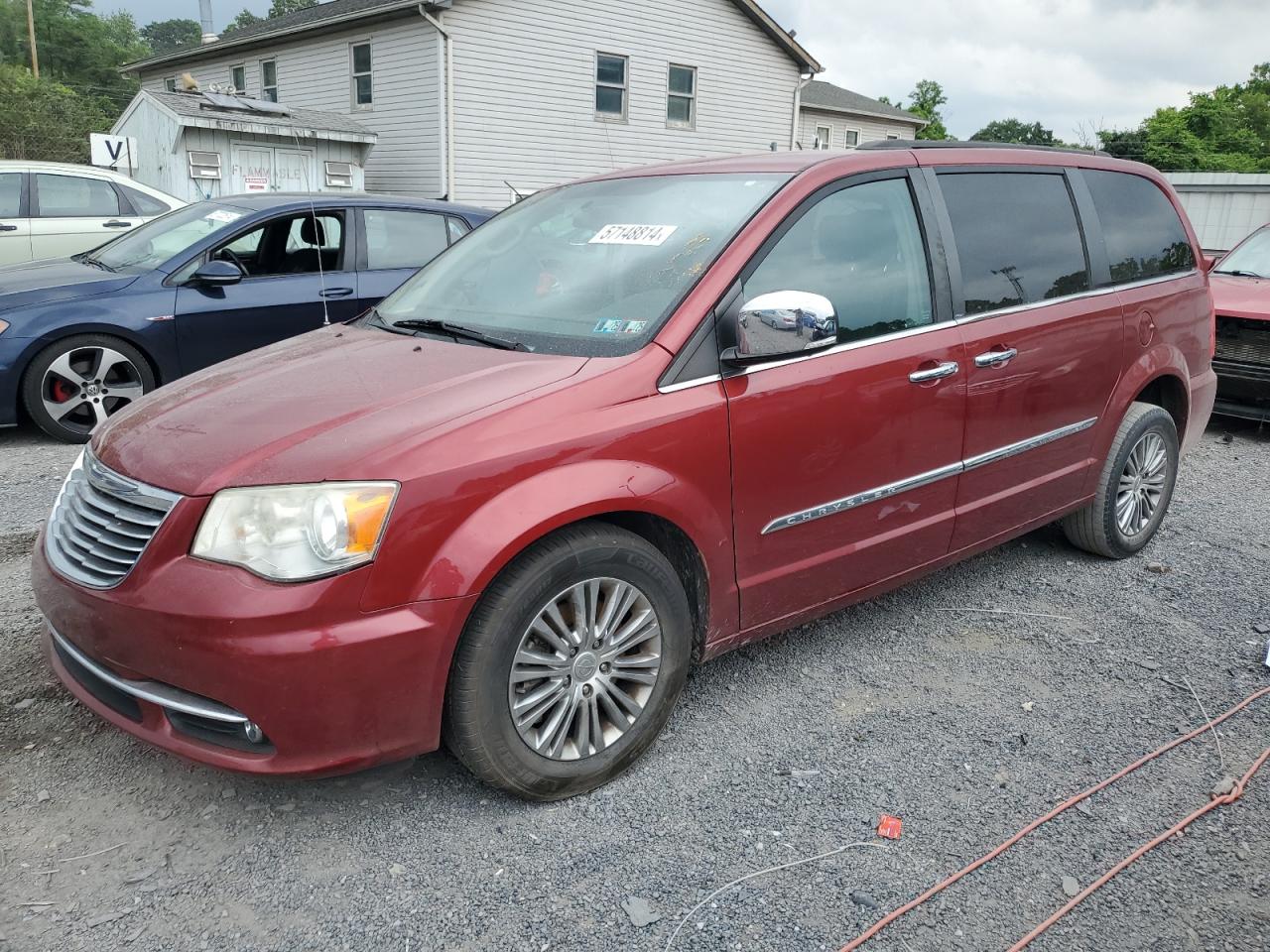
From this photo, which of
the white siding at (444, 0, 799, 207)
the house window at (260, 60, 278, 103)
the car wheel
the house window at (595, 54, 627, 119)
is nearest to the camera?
the car wheel

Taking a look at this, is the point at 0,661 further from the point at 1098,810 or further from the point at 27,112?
the point at 27,112

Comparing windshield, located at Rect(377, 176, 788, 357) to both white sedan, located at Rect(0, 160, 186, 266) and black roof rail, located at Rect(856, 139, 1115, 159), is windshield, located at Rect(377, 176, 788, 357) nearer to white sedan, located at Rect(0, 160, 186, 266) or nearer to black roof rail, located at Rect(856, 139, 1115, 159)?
black roof rail, located at Rect(856, 139, 1115, 159)

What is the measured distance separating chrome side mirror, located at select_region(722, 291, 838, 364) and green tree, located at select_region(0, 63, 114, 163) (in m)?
26.2

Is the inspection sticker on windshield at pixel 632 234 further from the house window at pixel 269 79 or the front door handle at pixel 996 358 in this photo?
the house window at pixel 269 79

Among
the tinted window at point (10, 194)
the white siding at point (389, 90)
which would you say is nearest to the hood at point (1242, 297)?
the tinted window at point (10, 194)

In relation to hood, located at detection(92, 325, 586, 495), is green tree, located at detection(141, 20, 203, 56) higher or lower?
higher

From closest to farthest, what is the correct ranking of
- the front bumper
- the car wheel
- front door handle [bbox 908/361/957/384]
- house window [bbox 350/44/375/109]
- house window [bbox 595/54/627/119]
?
the front bumper
front door handle [bbox 908/361/957/384]
the car wheel
house window [bbox 350/44/375/109]
house window [bbox 595/54/627/119]

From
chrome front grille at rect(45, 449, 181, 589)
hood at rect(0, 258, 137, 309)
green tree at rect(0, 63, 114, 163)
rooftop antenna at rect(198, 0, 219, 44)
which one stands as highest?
rooftop antenna at rect(198, 0, 219, 44)

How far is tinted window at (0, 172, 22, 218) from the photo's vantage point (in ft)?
32.1

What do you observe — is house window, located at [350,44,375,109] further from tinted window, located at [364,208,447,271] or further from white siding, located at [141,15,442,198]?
tinted window, located at [364,208,447,271]

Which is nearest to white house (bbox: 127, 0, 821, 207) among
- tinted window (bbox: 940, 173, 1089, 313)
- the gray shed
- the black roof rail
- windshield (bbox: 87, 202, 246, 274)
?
the gray shed

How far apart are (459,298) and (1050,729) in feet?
8.26

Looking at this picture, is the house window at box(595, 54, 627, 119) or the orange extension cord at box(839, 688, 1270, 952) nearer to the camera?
the orange extension cord at box(839, 688, 1270, 952)

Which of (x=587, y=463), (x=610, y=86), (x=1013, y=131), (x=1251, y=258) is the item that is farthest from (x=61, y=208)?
(x=1013, y=131)
